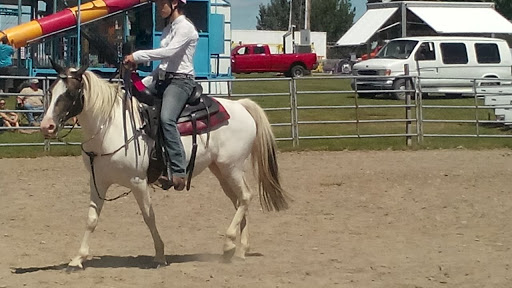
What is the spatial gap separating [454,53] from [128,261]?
21998 millimetres

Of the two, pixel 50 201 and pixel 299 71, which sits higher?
pixel 299 71

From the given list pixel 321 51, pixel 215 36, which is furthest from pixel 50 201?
pixel 321 51

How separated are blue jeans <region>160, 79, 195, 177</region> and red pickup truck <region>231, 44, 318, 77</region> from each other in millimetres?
35776

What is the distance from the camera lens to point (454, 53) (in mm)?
27406

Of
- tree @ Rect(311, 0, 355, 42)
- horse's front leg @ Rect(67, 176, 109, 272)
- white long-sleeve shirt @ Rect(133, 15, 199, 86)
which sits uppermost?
tree @ Rect(311, 0, 355, 42)

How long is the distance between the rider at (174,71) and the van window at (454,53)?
21.4 m

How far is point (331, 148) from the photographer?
15.0 metres

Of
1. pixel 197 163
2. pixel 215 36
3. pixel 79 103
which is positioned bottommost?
pixel 197 163

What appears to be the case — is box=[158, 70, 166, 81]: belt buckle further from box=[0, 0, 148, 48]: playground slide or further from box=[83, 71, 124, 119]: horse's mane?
box=[0, 0, 148, 48]: playground slide

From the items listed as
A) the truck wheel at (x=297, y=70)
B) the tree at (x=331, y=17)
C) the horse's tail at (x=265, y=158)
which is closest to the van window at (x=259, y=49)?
the truck wheel at (x=297, y=70)

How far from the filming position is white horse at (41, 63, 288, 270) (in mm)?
6457

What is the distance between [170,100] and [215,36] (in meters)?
18.3

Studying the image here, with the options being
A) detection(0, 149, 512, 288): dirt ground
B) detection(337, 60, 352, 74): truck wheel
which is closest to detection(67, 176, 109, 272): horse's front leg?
detection(0, 149, 512, 288): dirt ground

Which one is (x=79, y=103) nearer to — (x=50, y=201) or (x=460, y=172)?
(x=50, y=201)
